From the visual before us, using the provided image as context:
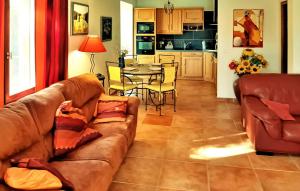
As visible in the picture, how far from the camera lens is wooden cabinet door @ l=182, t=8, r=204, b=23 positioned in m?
10.4

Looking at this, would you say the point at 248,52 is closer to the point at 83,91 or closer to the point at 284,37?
the point at 284,37

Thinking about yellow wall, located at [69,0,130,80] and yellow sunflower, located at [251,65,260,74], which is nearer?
yellow wall, located at [69,0,130,80]

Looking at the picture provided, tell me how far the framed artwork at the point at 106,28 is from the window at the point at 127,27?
247cm

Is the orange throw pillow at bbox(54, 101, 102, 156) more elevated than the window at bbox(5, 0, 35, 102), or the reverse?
the window at bbox(5, 0, 35, 102)

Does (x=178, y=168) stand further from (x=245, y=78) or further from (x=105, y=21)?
(x=105, y=21)

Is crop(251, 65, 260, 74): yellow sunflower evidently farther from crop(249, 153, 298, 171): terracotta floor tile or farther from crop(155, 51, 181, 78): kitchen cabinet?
crop(155, 51, 181, 78): kitchen cabinet

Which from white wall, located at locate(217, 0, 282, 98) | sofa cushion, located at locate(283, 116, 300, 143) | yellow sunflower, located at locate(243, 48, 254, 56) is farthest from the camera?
white wall, located at locate(217, 0, 282, 98)

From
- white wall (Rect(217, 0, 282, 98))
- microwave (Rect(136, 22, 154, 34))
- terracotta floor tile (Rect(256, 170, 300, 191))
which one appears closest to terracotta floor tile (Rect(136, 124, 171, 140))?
terracotta floor tile (Rect(256, 170, 300, 191))

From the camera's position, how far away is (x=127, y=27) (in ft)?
33.9

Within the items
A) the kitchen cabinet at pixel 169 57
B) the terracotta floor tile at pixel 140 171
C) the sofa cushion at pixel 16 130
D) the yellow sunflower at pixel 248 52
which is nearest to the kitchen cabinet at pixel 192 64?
the kitchen cabinet at pixel 169 57

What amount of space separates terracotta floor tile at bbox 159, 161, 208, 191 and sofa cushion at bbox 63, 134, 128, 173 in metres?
0.56

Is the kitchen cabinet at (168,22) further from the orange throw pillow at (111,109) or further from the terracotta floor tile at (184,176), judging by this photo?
the terracotta floor tile at (184,176)

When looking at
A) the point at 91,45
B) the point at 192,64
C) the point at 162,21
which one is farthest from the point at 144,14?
the point at 91,45

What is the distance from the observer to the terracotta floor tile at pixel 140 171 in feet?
10.9
